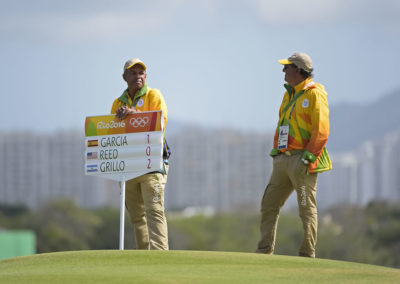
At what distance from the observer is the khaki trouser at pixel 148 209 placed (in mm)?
10367

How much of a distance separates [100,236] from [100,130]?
83.7 meters

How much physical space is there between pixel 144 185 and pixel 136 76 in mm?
1137

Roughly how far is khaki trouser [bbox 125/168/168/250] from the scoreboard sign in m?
0.14

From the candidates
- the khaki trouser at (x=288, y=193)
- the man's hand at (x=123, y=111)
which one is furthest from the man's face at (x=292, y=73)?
the man's hand at (x=123, y=111)

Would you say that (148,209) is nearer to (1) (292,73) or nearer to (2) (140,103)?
(2) (140,103)

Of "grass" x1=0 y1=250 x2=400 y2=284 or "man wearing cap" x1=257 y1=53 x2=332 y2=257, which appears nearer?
"grass" x1=0 y1=250 x2=400 y2=284

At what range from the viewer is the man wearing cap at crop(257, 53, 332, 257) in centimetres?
1017

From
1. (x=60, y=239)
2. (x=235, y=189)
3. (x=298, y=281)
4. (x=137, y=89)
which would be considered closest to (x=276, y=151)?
(x=137, y=89)

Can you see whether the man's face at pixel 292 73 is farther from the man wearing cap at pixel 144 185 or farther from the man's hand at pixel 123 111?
the man's hand at pixel 123 111

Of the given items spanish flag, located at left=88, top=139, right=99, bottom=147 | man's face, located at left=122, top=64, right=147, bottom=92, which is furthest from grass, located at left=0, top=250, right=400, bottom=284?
man's face, located at left=122, top=64, right=147, bottom=92

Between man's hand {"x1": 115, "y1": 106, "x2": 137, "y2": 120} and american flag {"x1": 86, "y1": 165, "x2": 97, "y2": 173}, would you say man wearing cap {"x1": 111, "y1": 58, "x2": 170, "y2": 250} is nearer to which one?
man's hand {"x1": 115, "y1": 106, "x2": 137, "y2": 120}

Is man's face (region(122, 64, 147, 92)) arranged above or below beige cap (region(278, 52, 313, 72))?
below

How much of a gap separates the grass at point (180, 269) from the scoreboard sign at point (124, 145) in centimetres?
122

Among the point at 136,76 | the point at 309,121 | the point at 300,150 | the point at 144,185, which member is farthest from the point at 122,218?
the point at 309,121
